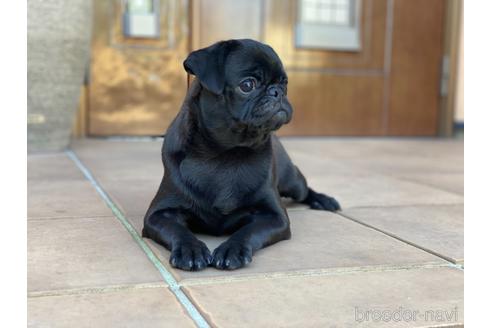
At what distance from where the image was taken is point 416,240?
167 cm

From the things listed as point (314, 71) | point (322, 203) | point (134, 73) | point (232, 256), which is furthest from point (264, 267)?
point (314, 71)

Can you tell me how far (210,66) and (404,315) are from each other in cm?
78

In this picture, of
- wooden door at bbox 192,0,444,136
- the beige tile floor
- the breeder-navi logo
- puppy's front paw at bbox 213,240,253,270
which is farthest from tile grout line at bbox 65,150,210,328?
wooden door at bbox 192,0,444,136

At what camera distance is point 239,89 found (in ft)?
5.14

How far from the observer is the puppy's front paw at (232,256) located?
1.33m

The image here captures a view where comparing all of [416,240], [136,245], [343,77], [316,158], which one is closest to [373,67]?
[343,77]

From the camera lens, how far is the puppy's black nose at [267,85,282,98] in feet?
5.23

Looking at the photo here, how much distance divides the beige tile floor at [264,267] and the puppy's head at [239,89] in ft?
1.03

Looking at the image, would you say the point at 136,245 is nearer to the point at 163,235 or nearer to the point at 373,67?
the point at 163,235

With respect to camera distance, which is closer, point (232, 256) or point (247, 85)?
point (232, 256)

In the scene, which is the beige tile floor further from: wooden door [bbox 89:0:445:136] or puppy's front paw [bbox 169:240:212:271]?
wooden door [bbox 89:0:445:136]

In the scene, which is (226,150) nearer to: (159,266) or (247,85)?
(247,85)

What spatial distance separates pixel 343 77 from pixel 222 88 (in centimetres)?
307

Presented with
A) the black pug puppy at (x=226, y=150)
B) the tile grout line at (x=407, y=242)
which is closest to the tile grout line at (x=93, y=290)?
the black pug puppy at (x=226, y=150)
